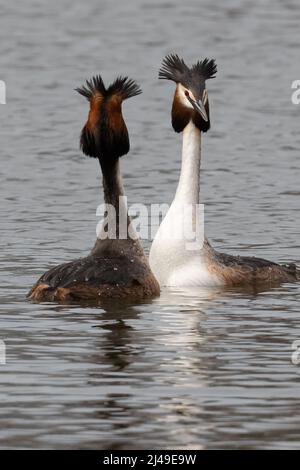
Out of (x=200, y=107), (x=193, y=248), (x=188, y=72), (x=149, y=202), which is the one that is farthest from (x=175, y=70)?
(x=149, y=202)

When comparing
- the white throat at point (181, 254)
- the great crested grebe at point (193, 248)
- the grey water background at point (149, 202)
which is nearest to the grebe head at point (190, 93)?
the great crested grebe at point (193, 248)

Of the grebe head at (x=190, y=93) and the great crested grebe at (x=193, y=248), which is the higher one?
the grebe head at (x=190, y=93)

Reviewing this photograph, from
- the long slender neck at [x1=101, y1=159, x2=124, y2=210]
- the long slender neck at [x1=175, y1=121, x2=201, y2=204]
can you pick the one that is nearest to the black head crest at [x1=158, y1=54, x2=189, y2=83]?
the long slender neck at [x1=175, y1=121, x2=201, y2=204]

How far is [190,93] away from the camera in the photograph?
19.2m

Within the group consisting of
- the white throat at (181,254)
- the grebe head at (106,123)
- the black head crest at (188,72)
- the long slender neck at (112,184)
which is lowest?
the white throat at (181,254)

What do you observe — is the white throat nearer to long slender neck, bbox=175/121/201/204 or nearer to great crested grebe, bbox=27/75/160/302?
long slender neck, bbox=175/121/201/204

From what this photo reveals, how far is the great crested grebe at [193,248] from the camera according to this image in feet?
62.0

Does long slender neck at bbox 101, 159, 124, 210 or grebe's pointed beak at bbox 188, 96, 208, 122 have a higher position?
grebe's pointed beak at bbox 188, 96, 208, 122

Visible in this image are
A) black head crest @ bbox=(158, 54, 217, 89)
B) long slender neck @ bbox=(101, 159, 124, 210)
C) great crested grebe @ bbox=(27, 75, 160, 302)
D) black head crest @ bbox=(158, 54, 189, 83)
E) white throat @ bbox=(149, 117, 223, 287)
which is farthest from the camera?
black head crest @ bbox=(158, 54, 189, 83)

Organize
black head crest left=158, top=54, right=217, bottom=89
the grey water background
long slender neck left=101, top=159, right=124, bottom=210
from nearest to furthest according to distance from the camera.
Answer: the grey water background, long slender neck left=101, top=159, right=124, bottom=210, black head crest left=158, top=54, right=217, bottom=89

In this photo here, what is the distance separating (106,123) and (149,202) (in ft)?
22.1

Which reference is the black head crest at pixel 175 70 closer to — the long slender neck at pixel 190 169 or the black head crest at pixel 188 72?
the black head crest at pixel 188 72

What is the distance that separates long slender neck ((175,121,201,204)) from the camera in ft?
63.1

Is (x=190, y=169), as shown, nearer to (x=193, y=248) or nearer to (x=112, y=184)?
(x=193, y=248)
